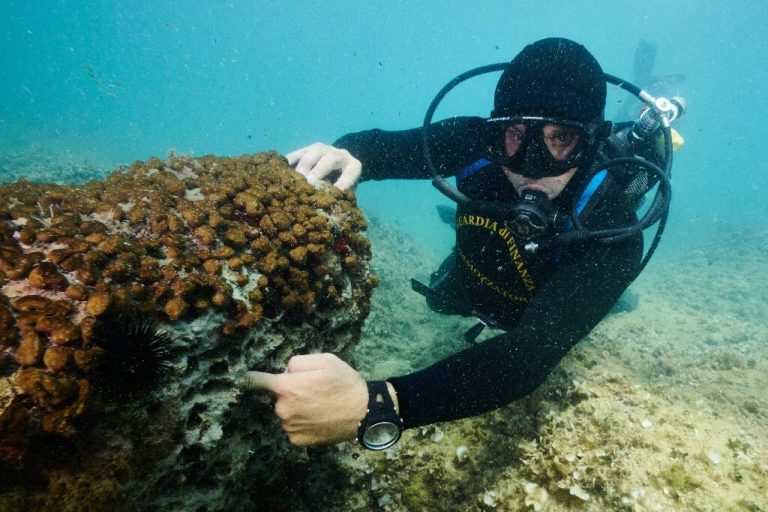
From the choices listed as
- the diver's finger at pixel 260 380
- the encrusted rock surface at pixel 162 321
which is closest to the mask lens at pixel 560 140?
the encrusted rock surface at pixel 162 321

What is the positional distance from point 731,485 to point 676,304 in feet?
54.5

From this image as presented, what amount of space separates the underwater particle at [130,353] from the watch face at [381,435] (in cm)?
121

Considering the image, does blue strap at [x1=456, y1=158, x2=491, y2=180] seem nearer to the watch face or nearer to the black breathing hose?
the black breathing hose

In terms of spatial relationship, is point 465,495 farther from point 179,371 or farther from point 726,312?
point 726,312

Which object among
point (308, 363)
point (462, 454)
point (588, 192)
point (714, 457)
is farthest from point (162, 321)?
point (714, 457)

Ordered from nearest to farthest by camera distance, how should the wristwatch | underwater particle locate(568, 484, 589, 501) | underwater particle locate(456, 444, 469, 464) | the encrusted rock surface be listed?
the encrusted rock surface, the wristwatch, underwater particle locate(568, 484, 589, 501), underwater particle locate(456, 444, 469, 464)

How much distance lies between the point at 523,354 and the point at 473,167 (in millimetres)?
2570

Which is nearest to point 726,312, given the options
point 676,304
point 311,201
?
point 676,304

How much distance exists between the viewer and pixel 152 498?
7.18 feet

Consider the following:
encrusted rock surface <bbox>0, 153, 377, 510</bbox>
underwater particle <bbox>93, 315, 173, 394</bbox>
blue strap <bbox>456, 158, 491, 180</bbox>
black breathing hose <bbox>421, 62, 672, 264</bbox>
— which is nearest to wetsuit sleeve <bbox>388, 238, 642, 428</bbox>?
black breathing hose <bbox>421, 62, 672, 264</bbox>

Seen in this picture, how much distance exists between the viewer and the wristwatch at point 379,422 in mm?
2297

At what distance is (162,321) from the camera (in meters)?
2.11

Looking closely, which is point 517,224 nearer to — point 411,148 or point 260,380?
point 411,148

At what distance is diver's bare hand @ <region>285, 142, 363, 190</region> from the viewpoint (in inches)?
151
